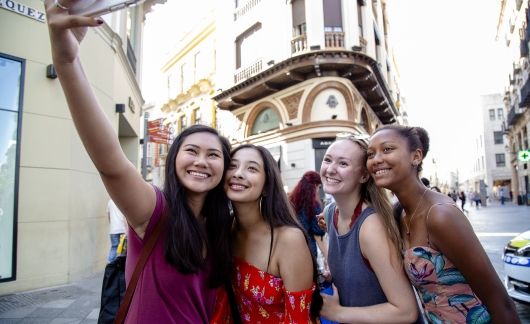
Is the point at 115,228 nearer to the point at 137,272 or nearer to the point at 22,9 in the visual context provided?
the point at 22,9

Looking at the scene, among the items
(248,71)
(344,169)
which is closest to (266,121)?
(248,71)

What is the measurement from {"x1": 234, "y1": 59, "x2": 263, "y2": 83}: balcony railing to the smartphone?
1662 cm

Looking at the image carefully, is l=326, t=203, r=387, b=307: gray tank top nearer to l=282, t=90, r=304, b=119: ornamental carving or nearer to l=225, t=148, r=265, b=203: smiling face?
l=225, t=148, r=265, b=203: smiling face

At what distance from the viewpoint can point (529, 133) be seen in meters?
27.1

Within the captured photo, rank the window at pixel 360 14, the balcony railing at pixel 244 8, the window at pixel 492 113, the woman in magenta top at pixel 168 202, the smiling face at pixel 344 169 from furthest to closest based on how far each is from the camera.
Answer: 1. the window at pixel 492 113
2. the balcony railing at pixel 244 8
3. the window at pixel 360 14
4. the smiling face at pixel 344 169
5. the woman in magenta top at pixel 168 202

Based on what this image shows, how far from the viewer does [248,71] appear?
1812 centimetres

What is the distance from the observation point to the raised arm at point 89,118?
1.18m

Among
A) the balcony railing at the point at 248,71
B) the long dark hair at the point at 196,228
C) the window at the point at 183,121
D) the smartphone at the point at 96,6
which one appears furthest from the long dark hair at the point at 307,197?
the window at the point at 183,121

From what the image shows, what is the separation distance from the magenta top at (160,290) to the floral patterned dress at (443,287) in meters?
1.14

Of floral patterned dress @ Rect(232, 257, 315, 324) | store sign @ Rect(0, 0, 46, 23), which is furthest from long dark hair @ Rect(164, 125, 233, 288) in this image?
store sign @ Rect(0, 0, 46, 23)

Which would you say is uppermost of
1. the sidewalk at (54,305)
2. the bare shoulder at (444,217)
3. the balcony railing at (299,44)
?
the balcony railing at (299,44)

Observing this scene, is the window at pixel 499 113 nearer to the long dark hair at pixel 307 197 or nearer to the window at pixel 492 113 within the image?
the window at pixel 492 113

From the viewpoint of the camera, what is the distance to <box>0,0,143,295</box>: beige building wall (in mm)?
5988

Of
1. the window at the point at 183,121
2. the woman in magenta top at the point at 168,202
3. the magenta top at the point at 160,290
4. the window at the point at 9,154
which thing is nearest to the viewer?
the woman in magenta top at the point at 168,202
